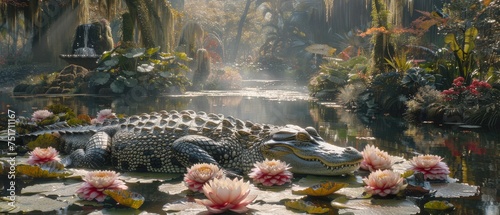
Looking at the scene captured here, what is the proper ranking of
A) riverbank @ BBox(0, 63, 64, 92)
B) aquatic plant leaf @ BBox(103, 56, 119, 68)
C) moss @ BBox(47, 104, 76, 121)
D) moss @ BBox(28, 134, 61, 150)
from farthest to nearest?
1. riverbank @ BBox(0, 63, 64, 92)
2. aquatic plant leaf @ BBox(103, 56, 119, 68)
3. moss @ BBox(47, 104, 76, 121)
4. moss @ BBox(28, 134, 61, 150)

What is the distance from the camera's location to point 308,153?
5480 mm

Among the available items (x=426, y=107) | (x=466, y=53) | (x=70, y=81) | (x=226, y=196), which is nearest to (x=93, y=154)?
(x=226, y=196)

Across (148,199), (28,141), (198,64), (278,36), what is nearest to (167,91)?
(198,64)

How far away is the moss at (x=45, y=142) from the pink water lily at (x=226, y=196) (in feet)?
11.5

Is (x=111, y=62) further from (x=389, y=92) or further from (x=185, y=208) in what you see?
(x=185, y=208)

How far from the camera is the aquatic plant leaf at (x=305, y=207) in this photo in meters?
4.03

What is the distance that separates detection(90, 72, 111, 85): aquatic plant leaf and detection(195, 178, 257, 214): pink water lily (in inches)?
713

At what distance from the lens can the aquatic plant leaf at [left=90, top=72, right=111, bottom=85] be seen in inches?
838

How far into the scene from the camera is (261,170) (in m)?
5.04

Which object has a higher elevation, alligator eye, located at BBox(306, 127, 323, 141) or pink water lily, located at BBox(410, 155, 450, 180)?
alligator eye, located at BBox(306, 127, 323, 141)

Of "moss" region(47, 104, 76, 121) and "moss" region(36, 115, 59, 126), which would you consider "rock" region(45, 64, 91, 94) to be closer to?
"moss" region(47, 104, 76, 121)

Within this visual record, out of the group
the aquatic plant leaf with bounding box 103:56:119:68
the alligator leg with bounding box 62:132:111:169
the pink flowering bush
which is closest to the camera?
the alligator leg with bounding box 62:132:111:169

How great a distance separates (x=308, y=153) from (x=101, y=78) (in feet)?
56.3

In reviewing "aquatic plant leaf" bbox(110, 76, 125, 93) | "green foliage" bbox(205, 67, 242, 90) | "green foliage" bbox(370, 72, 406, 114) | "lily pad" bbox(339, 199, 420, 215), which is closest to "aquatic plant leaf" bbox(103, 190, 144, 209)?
"lily pad" bbox(339, 199, 420, 215)
